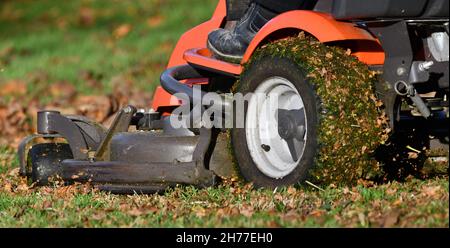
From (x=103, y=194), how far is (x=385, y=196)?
1980mm

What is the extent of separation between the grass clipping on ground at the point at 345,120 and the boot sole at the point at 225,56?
83 cm

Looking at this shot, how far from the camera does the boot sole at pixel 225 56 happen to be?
6633 mm

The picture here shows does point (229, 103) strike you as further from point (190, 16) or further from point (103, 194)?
point (190, 16)

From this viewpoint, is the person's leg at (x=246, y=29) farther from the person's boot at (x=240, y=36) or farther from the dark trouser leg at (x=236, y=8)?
the dark trouser leg at (x=236, y=8)

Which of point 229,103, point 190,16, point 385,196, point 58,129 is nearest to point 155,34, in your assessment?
point 190,16

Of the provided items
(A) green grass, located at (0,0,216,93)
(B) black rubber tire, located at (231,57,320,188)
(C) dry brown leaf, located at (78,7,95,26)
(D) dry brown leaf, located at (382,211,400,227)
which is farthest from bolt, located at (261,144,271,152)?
(C) dry brown leaf, located at (78,7,95,26)

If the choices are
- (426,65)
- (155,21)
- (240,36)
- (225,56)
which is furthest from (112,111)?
(426,65)

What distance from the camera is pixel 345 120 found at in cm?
573

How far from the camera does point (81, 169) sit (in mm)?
7113

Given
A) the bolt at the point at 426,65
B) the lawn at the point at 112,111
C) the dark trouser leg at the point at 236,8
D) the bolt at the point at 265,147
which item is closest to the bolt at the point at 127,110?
the lawn at the point at 112,111

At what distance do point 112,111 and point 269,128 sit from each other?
5788 millimetres

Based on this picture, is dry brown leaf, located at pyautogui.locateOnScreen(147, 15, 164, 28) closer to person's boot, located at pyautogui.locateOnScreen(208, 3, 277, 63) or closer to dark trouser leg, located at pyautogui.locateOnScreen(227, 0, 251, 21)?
dark trouser leg, located at pyautogui.locateOnScreen(227, 0, 251, 21)

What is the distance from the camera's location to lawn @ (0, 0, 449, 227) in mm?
5164
